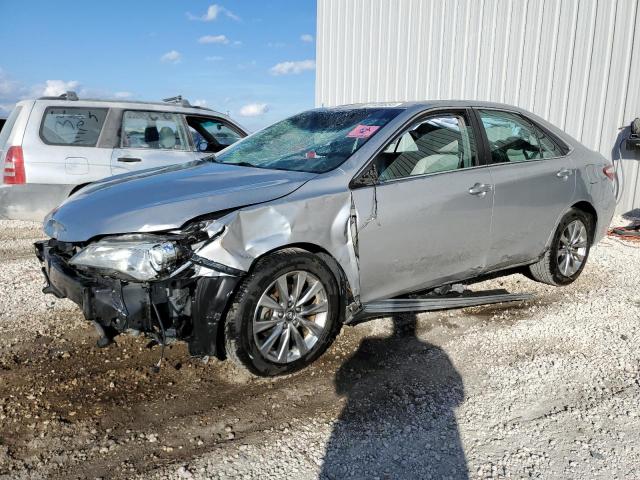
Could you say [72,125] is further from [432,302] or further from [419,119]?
[432,302]

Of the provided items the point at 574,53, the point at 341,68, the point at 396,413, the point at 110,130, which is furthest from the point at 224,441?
the point at 341,68

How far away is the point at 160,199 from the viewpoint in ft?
10.1

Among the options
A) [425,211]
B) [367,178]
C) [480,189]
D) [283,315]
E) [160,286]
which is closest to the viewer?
[160,286]

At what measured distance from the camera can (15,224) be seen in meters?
8.24

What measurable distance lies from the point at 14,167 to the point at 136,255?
152 inches

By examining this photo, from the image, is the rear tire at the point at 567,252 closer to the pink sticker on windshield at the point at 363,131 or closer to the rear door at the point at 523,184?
the rear door at the point at 523,184

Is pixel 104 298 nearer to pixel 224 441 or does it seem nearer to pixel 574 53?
pixel 224 441

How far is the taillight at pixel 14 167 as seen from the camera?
5836mm

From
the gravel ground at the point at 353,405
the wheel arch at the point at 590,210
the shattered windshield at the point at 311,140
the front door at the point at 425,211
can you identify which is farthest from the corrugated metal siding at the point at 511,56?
the shattered windshield at the point at 311,140

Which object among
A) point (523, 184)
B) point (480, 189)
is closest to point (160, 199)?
point (480, 189)

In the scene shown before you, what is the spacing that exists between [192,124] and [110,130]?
1041 mm

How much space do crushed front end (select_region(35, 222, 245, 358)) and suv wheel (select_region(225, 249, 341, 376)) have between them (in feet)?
0.36

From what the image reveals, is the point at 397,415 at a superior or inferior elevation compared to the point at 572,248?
inferior

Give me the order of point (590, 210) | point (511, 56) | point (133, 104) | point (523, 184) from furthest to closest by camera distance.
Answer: point (511, 56), point (133, 104), point (590, 210), point (523, 184)
